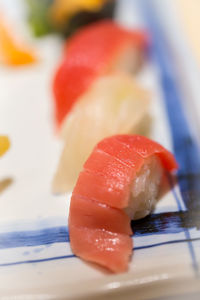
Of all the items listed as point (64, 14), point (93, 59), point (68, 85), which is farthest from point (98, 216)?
point (64, 14)

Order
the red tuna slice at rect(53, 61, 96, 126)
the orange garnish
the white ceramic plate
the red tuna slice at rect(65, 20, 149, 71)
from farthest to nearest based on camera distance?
the orange garnish → the red tuna slice at rect(65, 20, 149, 71) → the red tuna slice at rect(53, 61, 96, 126) → the white ceramic plate

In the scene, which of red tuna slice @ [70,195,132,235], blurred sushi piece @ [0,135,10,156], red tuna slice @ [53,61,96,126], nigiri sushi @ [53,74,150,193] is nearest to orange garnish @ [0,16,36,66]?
red tuna slice @ [53,61,96,126]

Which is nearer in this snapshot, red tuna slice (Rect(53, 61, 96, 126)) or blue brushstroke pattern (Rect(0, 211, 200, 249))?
blue brushstroke pattern (Rect(0, 211, 200, 249))

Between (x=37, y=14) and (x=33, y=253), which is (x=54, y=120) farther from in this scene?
(x=37, y=14)

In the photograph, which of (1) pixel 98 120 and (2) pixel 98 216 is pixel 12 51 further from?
(2) pixel 98 216

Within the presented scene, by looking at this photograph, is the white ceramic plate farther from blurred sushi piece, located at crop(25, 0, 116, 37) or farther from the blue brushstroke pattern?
blurred sushi piece, located at crop(25, 0, 116, 37)

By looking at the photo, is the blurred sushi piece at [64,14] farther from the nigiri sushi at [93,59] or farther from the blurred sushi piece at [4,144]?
the blurred sushi piece at [4,144]

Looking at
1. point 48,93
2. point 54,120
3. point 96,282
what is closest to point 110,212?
point 96,282
